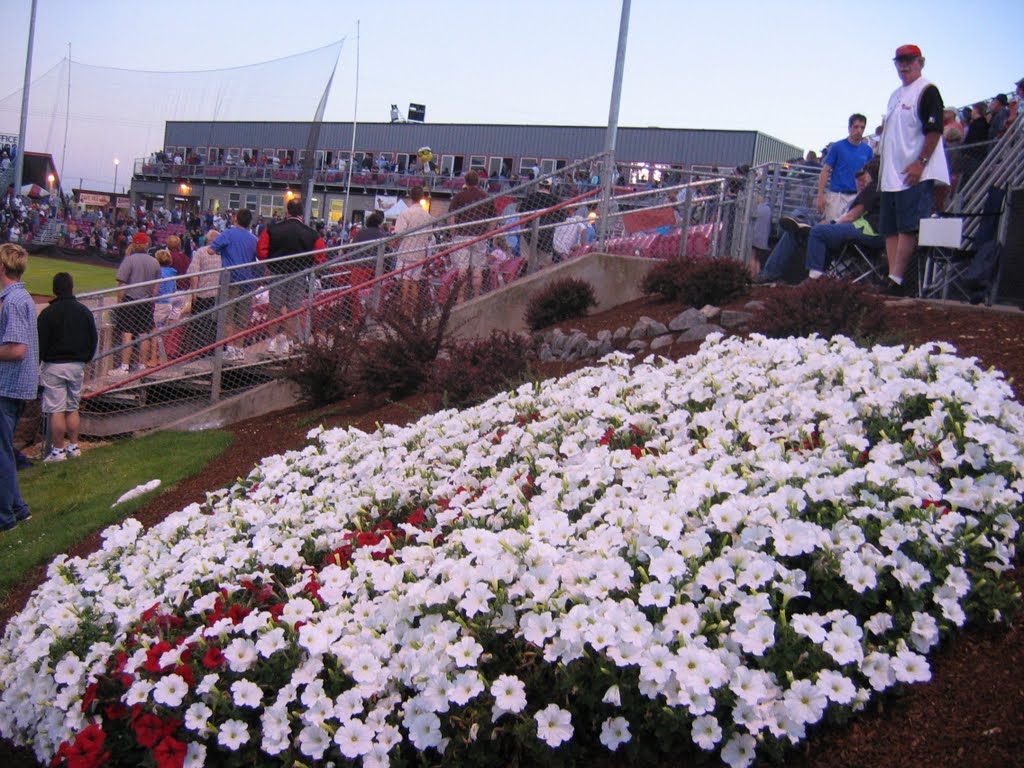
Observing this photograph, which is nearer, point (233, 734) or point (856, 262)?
point (233, 734)

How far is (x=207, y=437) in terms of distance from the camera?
9469 mm

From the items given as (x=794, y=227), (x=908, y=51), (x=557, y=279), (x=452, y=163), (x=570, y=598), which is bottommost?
(x=570, y=598)

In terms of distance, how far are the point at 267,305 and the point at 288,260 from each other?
689mm

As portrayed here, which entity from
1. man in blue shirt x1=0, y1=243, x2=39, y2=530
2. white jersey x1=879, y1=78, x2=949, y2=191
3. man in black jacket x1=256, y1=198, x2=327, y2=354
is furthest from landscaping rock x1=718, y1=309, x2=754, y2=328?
man in blue shirt x1=0, y1=243, x2=39, y2=530

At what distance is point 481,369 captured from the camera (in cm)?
754

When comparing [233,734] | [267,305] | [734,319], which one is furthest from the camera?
[267,305]

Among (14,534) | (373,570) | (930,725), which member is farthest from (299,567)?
(14,534)

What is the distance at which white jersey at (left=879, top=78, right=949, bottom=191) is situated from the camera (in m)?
8.36

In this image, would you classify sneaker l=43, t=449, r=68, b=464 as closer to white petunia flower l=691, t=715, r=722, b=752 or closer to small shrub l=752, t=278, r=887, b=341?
small shrub l=752, t=278, r=887, b=341

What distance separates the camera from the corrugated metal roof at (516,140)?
45000 millimetres

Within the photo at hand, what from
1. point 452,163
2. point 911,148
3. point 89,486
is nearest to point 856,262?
point 911,148

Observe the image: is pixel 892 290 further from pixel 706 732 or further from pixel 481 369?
pixel 706 732

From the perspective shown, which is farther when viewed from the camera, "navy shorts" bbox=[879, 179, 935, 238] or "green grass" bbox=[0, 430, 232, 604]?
"navy shorts" bbox=[879, 179, 935, 238]

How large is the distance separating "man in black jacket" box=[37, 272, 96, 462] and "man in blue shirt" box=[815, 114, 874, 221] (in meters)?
8.32
